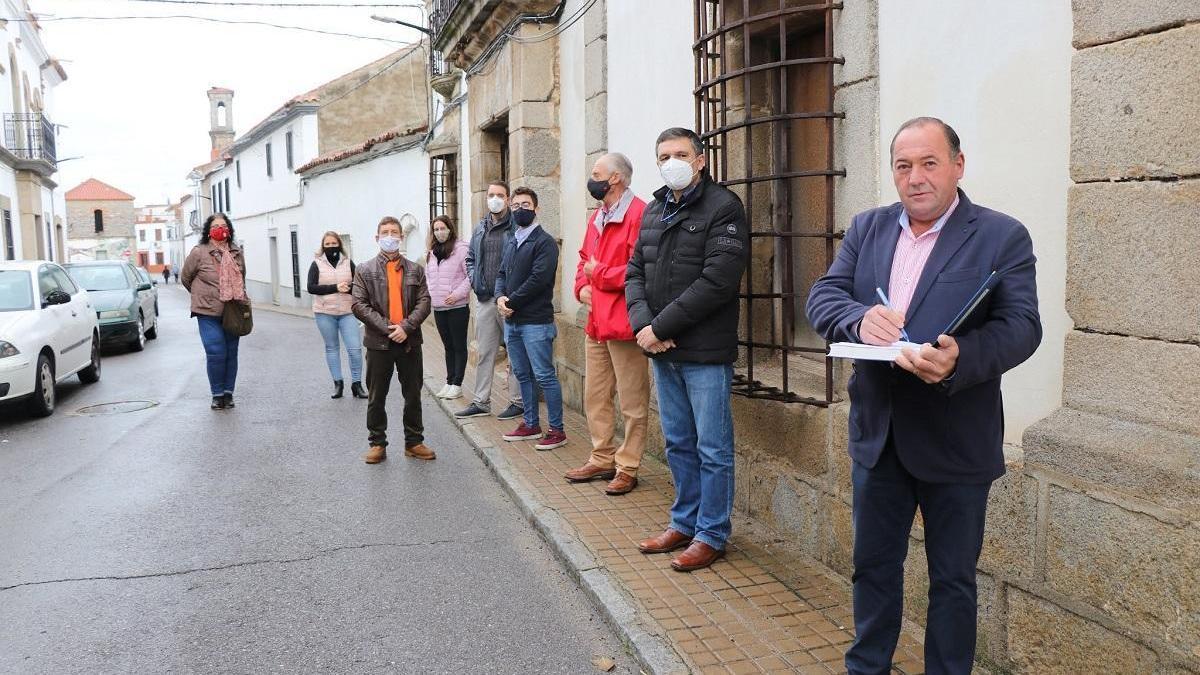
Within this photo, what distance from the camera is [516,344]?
723 cm

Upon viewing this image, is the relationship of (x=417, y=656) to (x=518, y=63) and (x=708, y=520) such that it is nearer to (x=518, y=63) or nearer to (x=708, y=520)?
(x=708, y=520)

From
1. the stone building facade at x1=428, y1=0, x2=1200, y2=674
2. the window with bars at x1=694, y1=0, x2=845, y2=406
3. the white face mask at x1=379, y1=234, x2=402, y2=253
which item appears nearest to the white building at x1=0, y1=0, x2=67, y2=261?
the white face mask at x1=379, y1=234, x2=402, y2=253

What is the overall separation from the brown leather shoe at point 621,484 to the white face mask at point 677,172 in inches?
81.4

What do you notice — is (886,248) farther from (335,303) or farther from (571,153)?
(335,303)

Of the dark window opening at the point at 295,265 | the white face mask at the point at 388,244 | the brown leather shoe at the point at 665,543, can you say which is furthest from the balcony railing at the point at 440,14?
the dark window opening at the point at 295,265

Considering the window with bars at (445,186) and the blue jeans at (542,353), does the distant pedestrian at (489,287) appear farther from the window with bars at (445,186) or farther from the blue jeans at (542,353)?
the window with bars at (445,186)

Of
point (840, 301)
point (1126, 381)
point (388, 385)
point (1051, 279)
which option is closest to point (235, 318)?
point (388, 385)

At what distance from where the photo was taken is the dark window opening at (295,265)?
1208 inches

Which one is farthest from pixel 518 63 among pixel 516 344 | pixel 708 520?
pixel 708 520

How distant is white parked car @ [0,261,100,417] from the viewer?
845 cm

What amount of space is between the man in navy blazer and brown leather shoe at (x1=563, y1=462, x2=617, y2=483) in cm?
309

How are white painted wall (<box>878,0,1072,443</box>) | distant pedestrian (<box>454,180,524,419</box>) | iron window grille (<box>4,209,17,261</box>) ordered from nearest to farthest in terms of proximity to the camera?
white painted wall (<box>878,0,1072,443</box>)
distant pedestrian (<box>454,180,524,419</box>)
iron window grille (<box>4,209,17,261</box>)

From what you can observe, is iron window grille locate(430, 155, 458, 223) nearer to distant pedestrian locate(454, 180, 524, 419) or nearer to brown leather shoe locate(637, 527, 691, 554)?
distant pedestrian locate(454, 180, 524, 419)

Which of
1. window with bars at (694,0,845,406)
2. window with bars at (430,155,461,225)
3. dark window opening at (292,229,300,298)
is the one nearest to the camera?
window with bars at (694,0,845,406)
